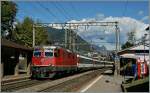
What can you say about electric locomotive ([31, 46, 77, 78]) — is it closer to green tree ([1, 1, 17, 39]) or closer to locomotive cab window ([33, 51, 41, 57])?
locomotive cab window ([33, 51, 41, 57])

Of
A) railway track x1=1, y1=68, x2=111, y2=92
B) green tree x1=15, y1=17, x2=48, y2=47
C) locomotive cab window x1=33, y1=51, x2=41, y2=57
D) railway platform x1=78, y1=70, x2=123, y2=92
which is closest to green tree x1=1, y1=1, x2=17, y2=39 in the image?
green tree x1=15, y1=17, x2=48, y2=47

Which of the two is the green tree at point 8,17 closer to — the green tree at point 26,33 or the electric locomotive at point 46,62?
the green tree at point 26,33

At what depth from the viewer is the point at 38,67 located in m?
38.1

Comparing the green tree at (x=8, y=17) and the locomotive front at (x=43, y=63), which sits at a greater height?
the green tree at (x=8, y=17)

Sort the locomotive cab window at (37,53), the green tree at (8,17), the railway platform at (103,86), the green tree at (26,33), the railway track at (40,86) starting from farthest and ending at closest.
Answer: the green tree at (26,33) < the green tree at (8,17) < the locomotive cab window at (37,53) < the railway track at (40,86) < the railway platform at (103,86)

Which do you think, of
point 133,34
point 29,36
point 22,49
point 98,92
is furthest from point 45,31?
point 98,92

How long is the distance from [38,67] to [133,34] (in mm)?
86495

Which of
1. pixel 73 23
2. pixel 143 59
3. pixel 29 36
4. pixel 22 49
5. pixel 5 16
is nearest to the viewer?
pixel 143 59

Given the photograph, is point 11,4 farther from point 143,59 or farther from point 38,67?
point 143,59

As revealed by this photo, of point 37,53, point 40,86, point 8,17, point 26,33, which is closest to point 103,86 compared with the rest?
point 40,86

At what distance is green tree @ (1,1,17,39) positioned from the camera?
77500mm

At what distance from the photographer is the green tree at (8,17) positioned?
77.5m

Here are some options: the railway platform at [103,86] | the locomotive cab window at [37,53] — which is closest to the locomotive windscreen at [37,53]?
the locomotive cab window at [37,53]

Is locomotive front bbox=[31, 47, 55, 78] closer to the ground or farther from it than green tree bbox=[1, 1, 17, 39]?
closer to the ground
